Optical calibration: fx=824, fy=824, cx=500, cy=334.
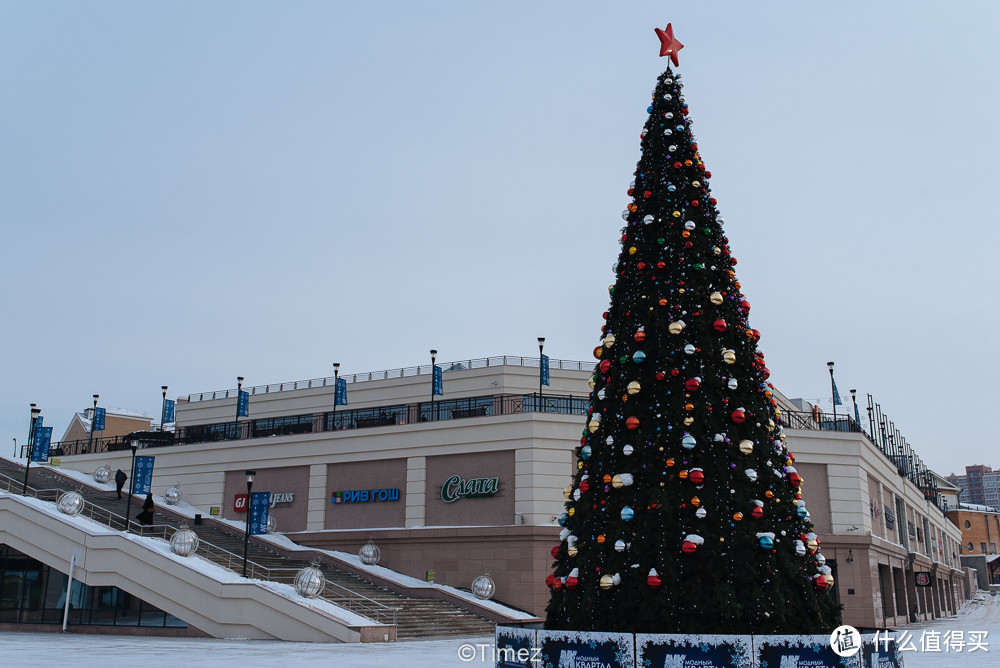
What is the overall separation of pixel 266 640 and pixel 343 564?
345 inches

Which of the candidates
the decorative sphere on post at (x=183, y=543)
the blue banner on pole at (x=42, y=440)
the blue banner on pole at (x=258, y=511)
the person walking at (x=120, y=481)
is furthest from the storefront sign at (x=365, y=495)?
the blue banner on pole at (x=42, y=440)

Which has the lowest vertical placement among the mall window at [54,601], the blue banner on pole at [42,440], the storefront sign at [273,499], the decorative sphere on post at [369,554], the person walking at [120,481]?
the mall window at [54,601]

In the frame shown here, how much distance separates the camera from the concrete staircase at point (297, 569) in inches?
942

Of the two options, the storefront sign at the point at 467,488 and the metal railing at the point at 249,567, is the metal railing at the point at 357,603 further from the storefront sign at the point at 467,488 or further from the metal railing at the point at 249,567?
the storefront sign at the point at 467,488

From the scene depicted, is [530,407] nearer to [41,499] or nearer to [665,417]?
[41,499]

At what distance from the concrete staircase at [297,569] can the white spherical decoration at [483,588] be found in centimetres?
109

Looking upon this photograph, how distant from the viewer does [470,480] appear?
1179 inches

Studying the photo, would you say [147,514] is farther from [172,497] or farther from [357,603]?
[357,603]

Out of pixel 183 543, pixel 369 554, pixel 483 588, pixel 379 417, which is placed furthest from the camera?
pixel 379 417

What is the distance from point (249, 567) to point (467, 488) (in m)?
7.95

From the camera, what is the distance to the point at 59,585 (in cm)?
2647

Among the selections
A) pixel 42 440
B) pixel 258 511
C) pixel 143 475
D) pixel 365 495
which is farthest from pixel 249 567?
pixel 42 440

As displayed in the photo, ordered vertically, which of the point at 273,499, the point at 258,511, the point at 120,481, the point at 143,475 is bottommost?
the point at 258,511

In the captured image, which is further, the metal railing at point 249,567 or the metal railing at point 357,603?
the metal railing at point 249,567
